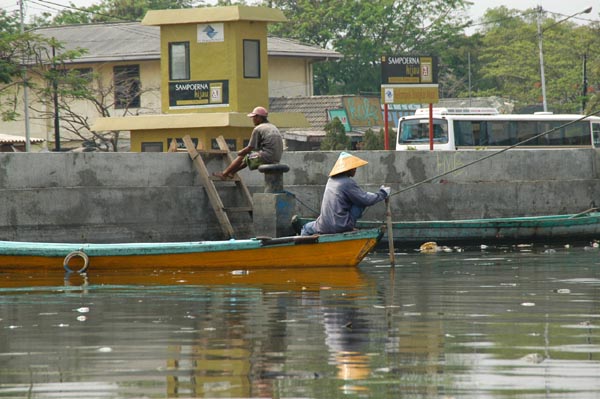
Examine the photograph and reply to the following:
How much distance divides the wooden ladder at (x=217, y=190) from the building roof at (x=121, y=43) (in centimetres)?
2433

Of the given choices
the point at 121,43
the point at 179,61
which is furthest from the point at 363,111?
the point at 179,61

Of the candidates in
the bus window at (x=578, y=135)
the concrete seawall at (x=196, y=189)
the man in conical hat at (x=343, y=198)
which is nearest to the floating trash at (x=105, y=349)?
the man in conical hat at (x=343, y=198)

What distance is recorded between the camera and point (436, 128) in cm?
3534

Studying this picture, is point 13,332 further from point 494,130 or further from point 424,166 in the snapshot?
point 494,130

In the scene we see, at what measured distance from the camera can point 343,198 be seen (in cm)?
1541

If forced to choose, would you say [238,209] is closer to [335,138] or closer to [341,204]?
[341,204]

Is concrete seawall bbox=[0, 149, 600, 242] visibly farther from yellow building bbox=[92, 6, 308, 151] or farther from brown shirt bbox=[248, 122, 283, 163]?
yellow building bbox=[92, 6, 308, 151]

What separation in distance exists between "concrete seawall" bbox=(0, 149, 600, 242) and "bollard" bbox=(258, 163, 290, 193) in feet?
7.04

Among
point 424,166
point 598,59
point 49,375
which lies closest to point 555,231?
point 424,166

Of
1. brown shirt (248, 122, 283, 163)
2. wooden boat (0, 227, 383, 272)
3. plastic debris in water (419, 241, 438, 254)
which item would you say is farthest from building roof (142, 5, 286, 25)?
wooden boat (0, 227, 383, 272)

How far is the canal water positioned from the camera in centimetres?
739

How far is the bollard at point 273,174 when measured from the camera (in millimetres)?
17312

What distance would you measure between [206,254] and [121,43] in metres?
31.5

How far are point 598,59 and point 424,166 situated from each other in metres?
44.6
